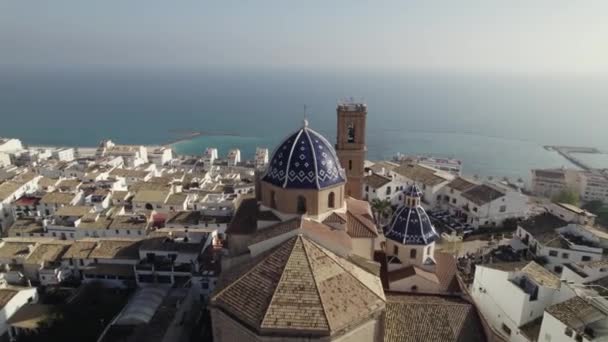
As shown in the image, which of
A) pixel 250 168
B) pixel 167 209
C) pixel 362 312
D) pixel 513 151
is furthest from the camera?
pixel 513 151

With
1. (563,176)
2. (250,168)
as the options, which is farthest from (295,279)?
Result: (563,176)

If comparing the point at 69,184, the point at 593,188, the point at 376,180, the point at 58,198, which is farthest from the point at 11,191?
the point at 593,188

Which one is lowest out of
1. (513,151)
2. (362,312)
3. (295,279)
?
(513,151)

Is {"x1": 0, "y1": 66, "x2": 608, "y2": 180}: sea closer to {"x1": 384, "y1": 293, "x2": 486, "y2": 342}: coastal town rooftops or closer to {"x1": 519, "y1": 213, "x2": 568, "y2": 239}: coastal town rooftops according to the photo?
{"x1": 519, "y1": 213, "x2": 568, "y2": 239}: coastal town rooftops

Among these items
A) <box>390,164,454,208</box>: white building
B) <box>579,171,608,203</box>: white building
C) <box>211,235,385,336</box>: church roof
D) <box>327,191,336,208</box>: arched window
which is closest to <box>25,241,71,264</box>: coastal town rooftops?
<box>211,235,385,336</box>: church roof

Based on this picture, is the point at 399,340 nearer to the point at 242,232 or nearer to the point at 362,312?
the point at 362,312

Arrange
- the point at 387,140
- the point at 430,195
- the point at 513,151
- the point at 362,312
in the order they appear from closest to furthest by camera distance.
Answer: the point at 362,312 < the point at 430,195 < the point at 513,151 < the point at 387,140

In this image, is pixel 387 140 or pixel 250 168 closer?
pixel 250 168
